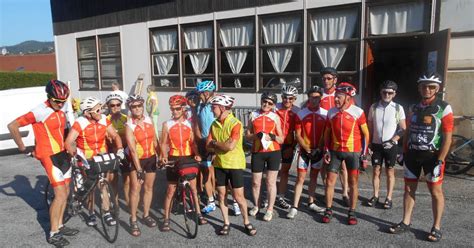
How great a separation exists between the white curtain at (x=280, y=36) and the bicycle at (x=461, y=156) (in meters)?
4.78

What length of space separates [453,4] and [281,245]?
682cm

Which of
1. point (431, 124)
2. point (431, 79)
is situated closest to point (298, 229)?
point (431, 124)

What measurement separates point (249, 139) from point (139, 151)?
1492mm

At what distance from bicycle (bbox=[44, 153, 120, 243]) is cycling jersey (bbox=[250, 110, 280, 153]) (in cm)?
187

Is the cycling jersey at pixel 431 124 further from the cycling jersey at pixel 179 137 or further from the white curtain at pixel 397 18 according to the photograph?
the white curtain at pixel 397 18

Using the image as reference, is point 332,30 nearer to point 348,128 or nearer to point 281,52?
point 281,52

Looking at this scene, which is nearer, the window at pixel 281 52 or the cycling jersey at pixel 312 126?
the cycling jersey at pixel 312 126

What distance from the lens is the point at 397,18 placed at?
882cm

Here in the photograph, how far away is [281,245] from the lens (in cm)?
455

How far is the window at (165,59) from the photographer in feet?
42.7

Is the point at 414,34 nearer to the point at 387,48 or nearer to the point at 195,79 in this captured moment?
the point at 387,48

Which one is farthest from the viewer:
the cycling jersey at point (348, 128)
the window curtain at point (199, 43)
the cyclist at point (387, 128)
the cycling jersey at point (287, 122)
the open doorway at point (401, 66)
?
the window curtain at point (199, 43)

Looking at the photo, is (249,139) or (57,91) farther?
(249,139)

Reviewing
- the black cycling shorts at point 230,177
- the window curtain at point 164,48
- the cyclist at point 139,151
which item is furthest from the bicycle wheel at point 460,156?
the window curtain at point 164,48
